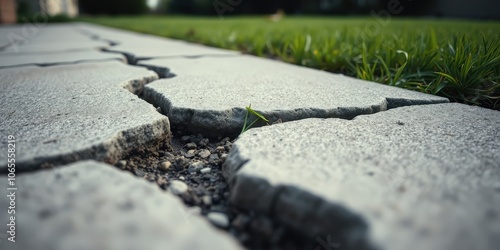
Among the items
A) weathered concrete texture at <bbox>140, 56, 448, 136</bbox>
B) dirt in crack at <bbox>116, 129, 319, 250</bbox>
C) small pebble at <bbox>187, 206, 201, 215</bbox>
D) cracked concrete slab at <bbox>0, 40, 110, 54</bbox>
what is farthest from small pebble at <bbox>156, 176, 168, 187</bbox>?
cracked concrete slab at <bbox>0, 40, 110, 54</bbox>

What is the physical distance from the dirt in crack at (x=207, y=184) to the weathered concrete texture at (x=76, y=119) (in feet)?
0.15

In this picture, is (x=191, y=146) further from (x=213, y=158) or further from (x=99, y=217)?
(x=99, y=217)

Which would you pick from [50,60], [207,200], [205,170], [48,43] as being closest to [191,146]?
[205,170]

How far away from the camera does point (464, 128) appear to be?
0.75m

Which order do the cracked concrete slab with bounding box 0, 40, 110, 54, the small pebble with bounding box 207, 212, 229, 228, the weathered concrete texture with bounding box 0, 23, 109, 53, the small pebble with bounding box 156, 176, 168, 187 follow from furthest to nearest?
the weathered concrete texture with bounding box 0, 23, 109, 53 < the cracked concrete slab with bounding box 0, 40, 110, 54 < the small pebble with bounding box 156, 176, 168, 187 < the small pebble with bounding box 207, 212, 229, 228

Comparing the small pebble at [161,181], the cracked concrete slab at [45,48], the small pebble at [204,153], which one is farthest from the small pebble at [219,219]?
the cracked concrete slab at [45,48]

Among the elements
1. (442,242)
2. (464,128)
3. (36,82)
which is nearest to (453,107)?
(464,128)

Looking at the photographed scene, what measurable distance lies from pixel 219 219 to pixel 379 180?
24 centimetres

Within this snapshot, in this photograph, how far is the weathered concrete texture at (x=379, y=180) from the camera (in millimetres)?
408

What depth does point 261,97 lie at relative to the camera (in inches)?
39.2

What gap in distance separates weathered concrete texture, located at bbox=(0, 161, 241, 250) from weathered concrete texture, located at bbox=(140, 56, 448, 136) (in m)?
0.37

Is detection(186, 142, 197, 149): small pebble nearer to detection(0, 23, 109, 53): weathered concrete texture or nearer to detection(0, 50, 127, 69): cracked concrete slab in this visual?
detection(0, 50, 127, 69): cracked concrete slab

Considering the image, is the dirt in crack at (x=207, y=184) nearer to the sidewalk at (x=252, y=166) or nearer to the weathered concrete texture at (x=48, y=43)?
the sidewalk at (x=252, y=166)

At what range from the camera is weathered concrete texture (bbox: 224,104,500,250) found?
1.34 ft
